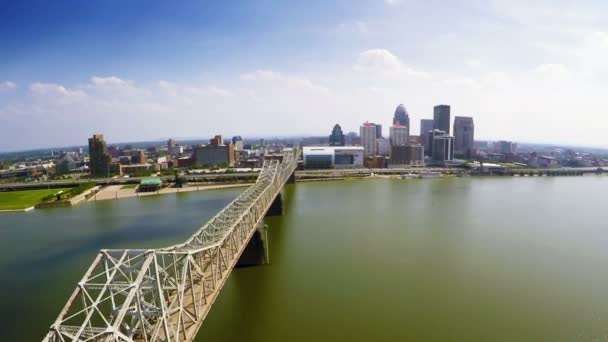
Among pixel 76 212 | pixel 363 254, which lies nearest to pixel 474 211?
pixel 363 254

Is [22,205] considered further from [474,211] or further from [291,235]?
[474,211]

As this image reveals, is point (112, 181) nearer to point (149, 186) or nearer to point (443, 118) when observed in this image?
point (149, 186)

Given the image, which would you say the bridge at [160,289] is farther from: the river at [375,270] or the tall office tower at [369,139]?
the tall office tower at [369,139]

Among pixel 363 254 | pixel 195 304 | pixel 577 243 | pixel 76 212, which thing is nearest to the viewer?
pixel 195 304

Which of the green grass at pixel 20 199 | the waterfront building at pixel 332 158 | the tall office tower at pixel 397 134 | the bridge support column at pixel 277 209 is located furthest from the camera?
the tall office tower at pixel 397 134

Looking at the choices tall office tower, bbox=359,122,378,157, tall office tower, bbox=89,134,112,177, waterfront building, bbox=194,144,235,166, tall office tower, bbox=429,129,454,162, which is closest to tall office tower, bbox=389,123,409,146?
tall office tower, bbox=359,122,378,157

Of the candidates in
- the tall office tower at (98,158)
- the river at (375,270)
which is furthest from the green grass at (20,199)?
the tall office tower at (98,158)
